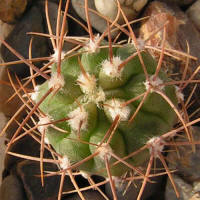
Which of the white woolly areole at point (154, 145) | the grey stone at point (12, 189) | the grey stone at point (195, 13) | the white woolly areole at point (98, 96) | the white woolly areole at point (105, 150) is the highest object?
the grey stone at point (195, 13)

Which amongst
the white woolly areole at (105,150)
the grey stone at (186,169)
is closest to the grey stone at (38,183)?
the grey stone at (186,169)

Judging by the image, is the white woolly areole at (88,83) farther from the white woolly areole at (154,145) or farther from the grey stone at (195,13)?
the grey stone at (195,13)

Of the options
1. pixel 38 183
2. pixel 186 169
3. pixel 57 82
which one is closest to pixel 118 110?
pixel 57 82

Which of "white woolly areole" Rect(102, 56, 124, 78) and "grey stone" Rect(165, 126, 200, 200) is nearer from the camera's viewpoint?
"white woolly areole" Rect(102, 56, 124, 78)

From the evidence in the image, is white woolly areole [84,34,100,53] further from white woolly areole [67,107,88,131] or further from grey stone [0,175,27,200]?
grey stone [0,175,27,200]

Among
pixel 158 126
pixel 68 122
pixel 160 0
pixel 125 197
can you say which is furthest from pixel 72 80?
pixel 160 0

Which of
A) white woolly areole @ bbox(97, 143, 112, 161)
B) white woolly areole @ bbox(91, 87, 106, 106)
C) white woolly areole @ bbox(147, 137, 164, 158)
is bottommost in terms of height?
white woolly areole @ bbox(147, 137, 164, 158)

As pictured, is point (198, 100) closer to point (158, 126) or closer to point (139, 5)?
point (139, 5)

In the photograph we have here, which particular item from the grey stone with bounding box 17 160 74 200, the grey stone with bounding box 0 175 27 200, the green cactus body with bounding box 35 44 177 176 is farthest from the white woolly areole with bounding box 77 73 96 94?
the grey stone with bounding box 0 175 27 200
